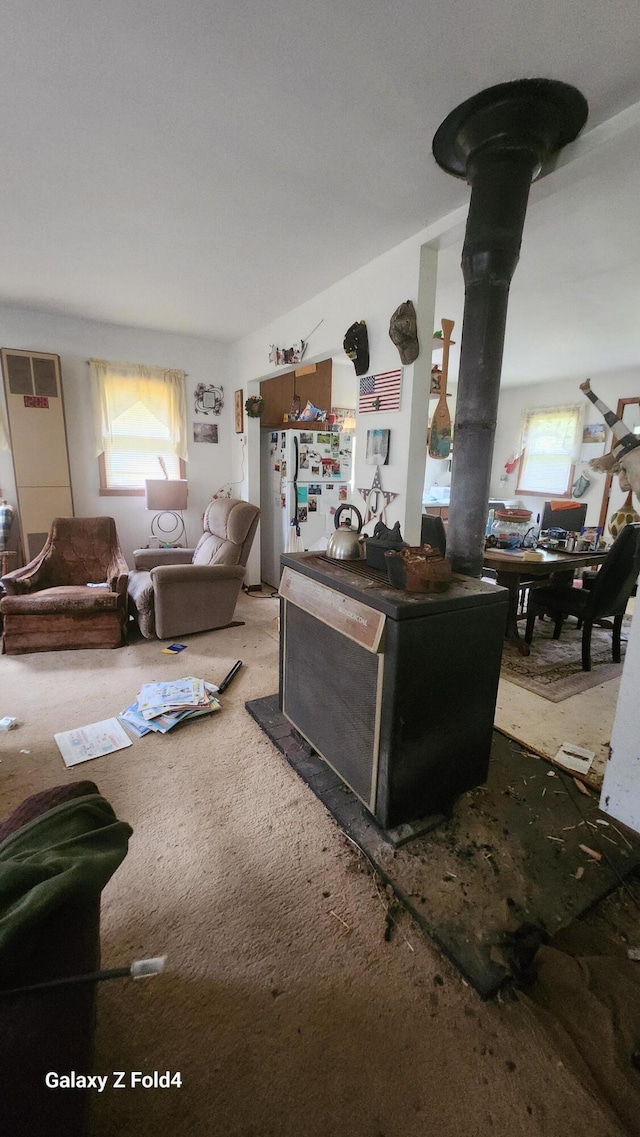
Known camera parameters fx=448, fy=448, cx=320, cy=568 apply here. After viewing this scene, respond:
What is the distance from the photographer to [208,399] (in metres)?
4.85

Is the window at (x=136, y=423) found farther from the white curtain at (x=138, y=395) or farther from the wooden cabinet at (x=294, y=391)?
the wooden cabinet at (x=294, y=391)

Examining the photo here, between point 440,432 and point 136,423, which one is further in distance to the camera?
point 136,423

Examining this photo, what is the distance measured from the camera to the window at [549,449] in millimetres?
6324

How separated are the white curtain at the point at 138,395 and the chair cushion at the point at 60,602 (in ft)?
6.10

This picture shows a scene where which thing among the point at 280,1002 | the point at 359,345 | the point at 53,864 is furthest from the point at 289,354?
the point at 280,1002

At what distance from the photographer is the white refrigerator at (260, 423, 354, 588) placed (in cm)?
420

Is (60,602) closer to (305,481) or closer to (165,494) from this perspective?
(165,494)

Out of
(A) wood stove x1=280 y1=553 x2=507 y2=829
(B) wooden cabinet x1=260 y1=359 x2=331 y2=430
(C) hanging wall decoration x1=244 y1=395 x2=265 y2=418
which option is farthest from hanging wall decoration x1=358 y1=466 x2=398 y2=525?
(B) wooden cabinet x1=260 y1=359 x2=331 y2=430

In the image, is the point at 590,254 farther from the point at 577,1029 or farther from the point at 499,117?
the point at 577,1029

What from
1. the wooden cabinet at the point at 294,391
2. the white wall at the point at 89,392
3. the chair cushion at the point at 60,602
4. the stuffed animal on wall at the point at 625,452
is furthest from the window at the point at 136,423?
the stuffed animal on wall at the point at 625,452

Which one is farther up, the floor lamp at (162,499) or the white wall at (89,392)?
the white wall at (89,392)

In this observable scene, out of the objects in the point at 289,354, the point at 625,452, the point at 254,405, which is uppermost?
the point at 289,354

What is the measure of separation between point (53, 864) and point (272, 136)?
7.91 ft

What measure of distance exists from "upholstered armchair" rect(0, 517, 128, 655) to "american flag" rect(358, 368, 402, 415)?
6.91ft
